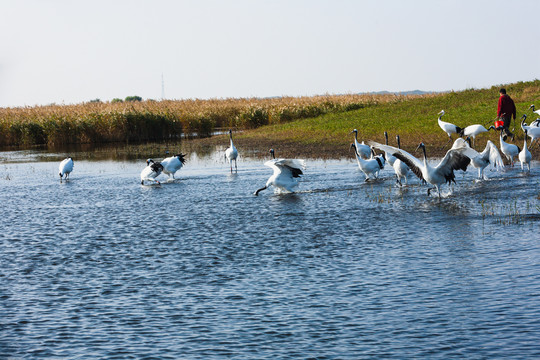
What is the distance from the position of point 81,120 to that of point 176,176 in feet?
67.0

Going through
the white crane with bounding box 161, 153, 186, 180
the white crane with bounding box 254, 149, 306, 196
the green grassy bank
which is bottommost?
the white crane with bounding box 254, 149, 306, 196

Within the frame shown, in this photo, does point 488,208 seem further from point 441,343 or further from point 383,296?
point 441,343

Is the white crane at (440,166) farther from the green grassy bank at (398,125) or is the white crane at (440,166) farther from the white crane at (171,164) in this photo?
the green grassy bank at (398,125)

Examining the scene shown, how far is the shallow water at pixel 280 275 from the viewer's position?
265 inches

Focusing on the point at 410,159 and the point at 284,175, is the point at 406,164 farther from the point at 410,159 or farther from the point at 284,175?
the point at 284,175

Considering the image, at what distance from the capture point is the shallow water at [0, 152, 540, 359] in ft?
22.1

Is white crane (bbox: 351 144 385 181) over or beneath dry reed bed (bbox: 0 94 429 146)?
beneath

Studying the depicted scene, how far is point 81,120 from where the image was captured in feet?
134

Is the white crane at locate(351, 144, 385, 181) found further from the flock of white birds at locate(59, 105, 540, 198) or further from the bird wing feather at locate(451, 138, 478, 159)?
the bird wing feather at locate(451, 138, 478, 159)

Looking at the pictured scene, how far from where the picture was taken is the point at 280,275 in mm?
9078

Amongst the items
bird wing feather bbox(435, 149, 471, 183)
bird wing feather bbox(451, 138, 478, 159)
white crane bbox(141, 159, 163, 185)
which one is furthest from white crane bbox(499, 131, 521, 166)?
white crane bbox(141, 159, 163, 185)

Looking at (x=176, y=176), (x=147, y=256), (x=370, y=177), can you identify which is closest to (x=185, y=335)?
(x=147, y=256)

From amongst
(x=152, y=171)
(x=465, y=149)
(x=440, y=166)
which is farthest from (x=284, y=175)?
(x=152, y=171)

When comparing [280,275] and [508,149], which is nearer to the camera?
[280,275]
